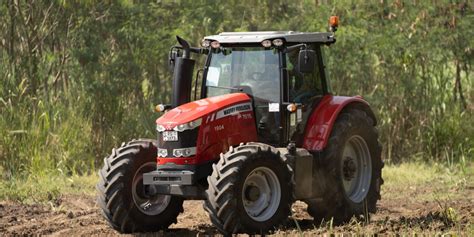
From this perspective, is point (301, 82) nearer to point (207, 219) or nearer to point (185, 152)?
point (185, 152)

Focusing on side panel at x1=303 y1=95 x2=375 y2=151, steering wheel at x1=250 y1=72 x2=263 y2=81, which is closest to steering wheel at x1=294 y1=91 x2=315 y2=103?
side panel at x1=303 y1=95 x2=375 y2=151

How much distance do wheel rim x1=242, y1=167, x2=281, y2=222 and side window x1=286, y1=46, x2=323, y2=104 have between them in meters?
1.05

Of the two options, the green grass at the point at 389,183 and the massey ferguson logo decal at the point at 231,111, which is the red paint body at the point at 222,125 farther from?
the green grass at the point at 389,183

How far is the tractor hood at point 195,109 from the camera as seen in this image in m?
8.88

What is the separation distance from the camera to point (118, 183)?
9.02 m

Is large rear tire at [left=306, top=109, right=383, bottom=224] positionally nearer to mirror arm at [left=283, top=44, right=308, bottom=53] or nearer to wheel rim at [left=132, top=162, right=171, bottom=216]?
mirror arm at [left=283, top=44, right=308, bottom=53]

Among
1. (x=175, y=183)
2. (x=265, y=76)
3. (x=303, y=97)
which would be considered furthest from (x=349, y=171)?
(x=175, y=183)

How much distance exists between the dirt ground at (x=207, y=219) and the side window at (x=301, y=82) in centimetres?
134

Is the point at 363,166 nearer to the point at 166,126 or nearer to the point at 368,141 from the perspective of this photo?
the point at 368,141

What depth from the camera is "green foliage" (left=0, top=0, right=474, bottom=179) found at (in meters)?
15.6

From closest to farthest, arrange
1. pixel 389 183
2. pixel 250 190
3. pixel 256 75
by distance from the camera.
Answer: pixel 250 190
pixel 256 75
pixel 389 183

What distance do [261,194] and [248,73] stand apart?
132 cm

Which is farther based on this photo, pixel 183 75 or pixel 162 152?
pixel 183 75

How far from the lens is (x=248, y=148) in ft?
28.4
